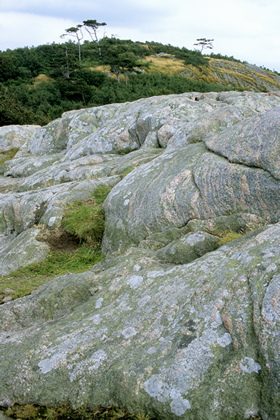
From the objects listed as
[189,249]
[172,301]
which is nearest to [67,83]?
[189,249]

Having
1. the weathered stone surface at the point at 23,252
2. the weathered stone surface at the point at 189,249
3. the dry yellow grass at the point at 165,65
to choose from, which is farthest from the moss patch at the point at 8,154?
the dry yellow grass at the point at 165,65

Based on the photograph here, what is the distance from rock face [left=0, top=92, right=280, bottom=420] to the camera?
398 centimetres

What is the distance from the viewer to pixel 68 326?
553 centimetres

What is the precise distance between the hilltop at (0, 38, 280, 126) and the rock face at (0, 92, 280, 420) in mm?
33013

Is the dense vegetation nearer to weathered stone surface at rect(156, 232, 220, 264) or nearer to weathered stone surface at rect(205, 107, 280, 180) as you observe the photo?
weathered stone surface at rect(205, 107, 280, 180)

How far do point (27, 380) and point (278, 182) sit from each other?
6.46 meters

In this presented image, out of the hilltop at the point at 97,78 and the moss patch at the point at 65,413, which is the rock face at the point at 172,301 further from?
the hilltop at the point at 97,78

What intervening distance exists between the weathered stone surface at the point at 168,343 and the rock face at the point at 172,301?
15mm

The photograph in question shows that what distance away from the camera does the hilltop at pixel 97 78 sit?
49.6m

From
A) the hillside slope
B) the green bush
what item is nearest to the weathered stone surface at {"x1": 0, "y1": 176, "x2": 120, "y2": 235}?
the green bush

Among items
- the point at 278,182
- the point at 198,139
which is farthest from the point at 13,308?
the point at 198,139

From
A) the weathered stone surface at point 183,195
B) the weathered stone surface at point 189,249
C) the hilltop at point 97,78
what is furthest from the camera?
the hilltop at point 97,78

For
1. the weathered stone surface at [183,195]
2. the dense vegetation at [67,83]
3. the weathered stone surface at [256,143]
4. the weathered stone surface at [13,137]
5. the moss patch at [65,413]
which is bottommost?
the moss patch at [65,413]

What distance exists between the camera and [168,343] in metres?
4.56
